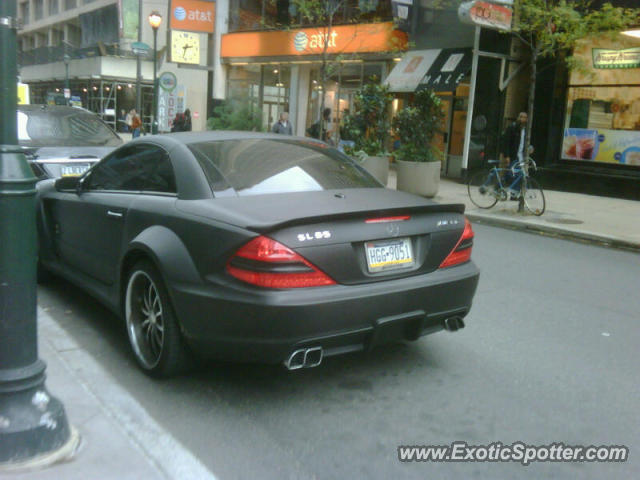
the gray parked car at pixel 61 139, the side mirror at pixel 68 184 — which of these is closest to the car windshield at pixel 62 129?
the gray parked car at pixel 61 139

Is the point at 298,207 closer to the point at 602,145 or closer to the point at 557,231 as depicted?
the point at 557,231

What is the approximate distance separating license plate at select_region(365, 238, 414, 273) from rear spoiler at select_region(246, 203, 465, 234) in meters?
0.17

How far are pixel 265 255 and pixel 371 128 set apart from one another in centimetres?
1225

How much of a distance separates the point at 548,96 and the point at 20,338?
55.9 feet

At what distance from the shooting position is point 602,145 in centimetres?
1667

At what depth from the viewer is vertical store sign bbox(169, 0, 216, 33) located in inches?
1126

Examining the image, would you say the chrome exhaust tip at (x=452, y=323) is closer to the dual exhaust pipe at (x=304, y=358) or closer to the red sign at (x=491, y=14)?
the dual exhaust pipe at (x=304, y=358)

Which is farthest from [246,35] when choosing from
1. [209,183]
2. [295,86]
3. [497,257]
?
[209,183]

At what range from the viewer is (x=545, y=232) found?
37.4ft

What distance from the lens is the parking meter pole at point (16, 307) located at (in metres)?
2.95

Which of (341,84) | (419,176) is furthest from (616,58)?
(341,84)

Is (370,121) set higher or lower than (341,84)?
lower

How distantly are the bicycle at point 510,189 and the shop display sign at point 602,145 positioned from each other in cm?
421

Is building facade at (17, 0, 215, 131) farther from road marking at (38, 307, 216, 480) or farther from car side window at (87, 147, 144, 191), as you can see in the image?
road marking at (38, 307, 216, 480)
